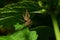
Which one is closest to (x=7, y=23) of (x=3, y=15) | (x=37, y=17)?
(x=3, y=15)

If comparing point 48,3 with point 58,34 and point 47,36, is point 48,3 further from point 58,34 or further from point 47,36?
point 47,36

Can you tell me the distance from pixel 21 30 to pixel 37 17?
0.15 m

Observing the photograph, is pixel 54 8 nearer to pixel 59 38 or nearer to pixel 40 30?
pixel 59 38

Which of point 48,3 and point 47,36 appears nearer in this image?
point 48,3

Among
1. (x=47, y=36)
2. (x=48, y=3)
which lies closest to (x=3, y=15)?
(x=48, y=3)

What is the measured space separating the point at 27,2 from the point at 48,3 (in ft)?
0.29

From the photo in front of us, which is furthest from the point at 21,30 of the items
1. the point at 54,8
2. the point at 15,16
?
the point at 54,8

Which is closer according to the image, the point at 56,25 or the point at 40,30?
the point at 56,25

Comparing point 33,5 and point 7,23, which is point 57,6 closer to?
point 33,5

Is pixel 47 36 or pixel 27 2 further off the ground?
pixel 27 2

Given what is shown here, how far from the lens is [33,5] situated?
860 millimetres

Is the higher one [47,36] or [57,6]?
[57,6]

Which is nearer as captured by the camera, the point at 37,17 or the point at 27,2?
the point at 27,2

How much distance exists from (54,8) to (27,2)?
0.37 ft
